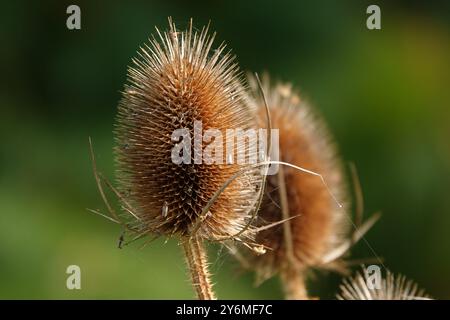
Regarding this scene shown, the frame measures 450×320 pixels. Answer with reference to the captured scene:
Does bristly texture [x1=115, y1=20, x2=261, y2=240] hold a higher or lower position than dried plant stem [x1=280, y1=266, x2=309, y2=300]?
higher

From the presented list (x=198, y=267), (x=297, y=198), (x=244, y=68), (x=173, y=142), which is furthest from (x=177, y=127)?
(x=244, y=68)

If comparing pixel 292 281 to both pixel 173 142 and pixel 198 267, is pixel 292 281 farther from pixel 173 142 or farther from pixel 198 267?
pixel 173 142

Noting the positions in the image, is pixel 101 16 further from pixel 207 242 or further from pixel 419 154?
pixel 207 242

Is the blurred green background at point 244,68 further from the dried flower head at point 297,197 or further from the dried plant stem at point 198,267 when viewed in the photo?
the dried plant stem at point 198,267

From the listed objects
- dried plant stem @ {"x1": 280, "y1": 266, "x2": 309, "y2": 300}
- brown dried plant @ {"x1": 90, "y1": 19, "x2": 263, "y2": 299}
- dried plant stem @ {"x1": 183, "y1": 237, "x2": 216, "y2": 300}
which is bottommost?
dried plant stem @ {"x1": 280, "y1": 266, "x2": 309, "y2": 300}

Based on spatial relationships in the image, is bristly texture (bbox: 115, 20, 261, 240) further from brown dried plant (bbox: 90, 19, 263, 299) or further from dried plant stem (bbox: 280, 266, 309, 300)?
dried plant stem (bbox: 280, 266, 309, 300)

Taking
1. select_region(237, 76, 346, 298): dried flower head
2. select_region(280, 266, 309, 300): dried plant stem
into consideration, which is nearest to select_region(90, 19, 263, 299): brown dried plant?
select_region(237, 76, 346, 298): dried flower head
